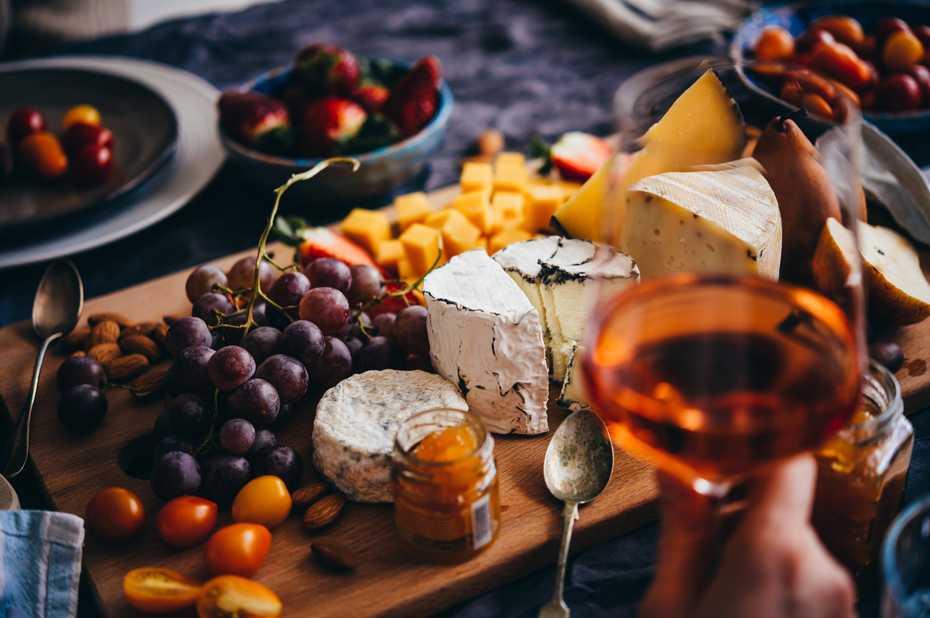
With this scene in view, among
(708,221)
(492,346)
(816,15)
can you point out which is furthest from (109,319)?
(816,15)

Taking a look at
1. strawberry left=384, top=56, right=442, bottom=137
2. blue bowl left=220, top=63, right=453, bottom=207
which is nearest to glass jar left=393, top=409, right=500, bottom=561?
blue bowl left=220, top=63, right=453, bottom=207

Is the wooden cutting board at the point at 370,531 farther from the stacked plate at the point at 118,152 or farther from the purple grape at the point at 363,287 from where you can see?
the stacked plate at the point at 118,152

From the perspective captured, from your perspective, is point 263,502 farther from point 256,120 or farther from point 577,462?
point 256,120

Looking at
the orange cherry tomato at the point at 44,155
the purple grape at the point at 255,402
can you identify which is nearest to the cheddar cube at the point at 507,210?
the purple grape at the point at 255,402

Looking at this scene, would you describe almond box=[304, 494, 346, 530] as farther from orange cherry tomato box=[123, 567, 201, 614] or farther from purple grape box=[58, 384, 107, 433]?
purple grape box=[58, 384, 107, 433]

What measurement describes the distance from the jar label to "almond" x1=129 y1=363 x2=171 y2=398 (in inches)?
17.5

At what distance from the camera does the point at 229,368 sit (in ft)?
3.07

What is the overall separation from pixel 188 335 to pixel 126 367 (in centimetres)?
15

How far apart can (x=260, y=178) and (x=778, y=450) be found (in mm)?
1087

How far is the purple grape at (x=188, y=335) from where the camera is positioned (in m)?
1.01

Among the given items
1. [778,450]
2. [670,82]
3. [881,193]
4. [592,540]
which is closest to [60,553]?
[592,540]

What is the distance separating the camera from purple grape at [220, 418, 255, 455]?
914mm

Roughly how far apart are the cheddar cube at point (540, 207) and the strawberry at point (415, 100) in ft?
0.97

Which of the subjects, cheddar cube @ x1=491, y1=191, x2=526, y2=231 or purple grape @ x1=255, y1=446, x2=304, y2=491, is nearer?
purple grape @ x1=255, y1=446, x2=304, y2=491
